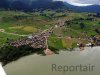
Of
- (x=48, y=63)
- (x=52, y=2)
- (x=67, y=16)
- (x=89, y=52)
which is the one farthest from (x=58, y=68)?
(x=52, y=2)

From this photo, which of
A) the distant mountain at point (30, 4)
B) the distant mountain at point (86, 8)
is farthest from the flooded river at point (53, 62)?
the distant mountain at point (30, 4)

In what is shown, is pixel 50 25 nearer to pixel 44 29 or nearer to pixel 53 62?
pixel 44 29

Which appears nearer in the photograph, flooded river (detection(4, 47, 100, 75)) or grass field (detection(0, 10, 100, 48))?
flooded river (detection(4, 47, 100, 75))

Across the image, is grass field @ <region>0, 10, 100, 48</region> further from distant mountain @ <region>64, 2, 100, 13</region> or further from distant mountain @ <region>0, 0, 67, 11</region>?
distant mountain @ <region>0, 0, 67, 11</region>

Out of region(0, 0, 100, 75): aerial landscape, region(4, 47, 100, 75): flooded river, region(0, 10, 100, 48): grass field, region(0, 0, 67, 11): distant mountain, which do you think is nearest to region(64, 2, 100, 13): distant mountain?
region(0, 0, 100, 75): aerial landscape

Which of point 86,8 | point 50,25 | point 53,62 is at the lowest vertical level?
point 53,62

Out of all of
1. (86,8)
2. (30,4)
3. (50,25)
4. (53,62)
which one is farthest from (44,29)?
(30,4)
